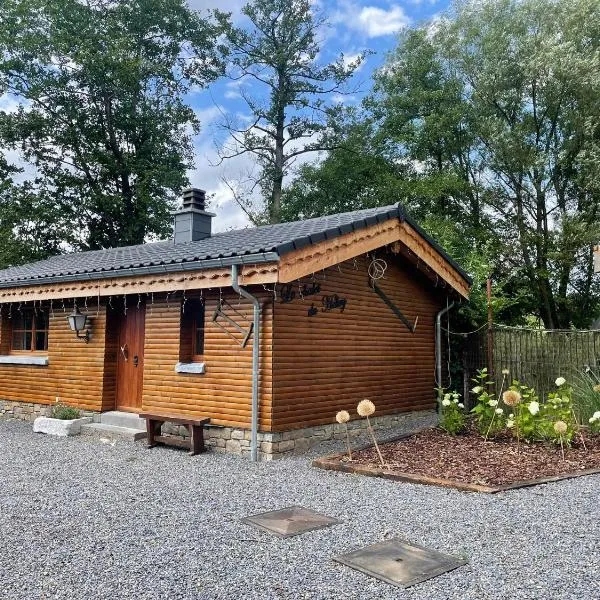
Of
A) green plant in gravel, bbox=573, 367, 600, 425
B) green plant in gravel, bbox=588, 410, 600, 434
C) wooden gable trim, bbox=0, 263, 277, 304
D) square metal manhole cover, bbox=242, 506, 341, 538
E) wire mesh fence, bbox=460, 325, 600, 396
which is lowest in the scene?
square metal manhole cover, bbox=242, 506, 341, 538

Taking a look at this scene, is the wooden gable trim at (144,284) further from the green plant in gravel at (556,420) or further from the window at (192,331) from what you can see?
the green plant in gravel at (556,420)

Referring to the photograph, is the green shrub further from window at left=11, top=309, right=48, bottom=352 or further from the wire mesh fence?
the wire mesh fence

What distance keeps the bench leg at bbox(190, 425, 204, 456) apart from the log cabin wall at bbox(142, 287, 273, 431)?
0.26 m

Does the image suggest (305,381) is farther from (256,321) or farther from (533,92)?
(533,92)

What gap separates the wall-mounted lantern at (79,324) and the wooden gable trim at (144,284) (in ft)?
1.46

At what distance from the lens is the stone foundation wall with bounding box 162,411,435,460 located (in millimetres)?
7551

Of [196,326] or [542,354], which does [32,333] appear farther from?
[542,354]

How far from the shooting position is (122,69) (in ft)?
72.4

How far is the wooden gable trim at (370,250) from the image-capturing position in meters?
7.17

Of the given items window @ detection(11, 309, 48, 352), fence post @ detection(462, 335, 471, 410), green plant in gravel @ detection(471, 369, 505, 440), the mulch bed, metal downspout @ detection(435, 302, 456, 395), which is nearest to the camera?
the mulch bed

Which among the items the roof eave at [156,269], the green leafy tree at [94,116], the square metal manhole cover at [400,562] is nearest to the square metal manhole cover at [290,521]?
the square metal manhole cover at [400,562]

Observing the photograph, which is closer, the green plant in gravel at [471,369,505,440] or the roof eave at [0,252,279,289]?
the roof eave at [0,252,279,289]

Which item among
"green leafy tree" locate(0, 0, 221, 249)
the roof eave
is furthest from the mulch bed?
"green leafy tree" locate(0, 0, 221, 249)

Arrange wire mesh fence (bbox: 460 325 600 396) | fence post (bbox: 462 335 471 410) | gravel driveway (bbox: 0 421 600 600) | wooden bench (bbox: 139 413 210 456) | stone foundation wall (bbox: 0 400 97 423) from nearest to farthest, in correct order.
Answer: gravel driveway (bbox: 0 421 600 600)
wooden bench (bbox: 139 413 210 456)
wire mesh fence (bbox: 460 325 600 396)
stone foundation wall (bbox: 0 400 97 423)
fence post (bbox: 462 335 471 410)
